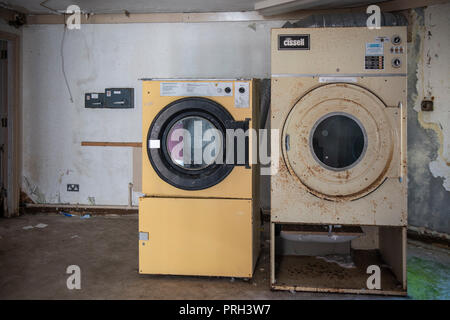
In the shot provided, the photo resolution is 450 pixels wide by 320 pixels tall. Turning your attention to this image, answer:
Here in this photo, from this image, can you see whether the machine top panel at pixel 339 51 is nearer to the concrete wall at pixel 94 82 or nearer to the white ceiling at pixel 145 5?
the white ceiling at pixel 145 5

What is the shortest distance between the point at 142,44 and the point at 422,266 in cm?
363

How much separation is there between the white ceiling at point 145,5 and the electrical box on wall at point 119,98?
91cm

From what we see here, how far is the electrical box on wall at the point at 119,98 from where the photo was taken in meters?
4.21

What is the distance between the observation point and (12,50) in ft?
13.9

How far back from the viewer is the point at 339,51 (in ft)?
7.36

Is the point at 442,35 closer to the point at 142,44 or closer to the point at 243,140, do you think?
the point at 243,140

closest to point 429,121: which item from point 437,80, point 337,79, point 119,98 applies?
point 437,80

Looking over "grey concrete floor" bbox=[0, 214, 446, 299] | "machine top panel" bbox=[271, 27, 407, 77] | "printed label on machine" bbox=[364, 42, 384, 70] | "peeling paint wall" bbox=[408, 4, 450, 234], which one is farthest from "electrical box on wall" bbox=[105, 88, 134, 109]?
"peeling paint wall" bbox=[408, 4, 450, 234]

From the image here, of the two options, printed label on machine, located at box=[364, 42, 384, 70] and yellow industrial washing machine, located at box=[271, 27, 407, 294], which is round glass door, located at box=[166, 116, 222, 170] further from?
printed label on machine, located at box=[364, 42, 384, 70]

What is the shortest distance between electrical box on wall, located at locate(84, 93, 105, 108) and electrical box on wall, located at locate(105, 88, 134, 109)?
65mm

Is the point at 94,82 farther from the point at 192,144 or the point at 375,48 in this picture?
A: the point at 375,48

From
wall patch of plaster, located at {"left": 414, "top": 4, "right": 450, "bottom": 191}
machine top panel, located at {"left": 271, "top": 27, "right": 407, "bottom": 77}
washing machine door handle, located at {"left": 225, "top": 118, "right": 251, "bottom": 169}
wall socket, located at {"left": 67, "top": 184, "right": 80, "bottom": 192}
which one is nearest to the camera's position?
machine top panel, located at {"left": 271, "top": 27, "right": 407, "bottom": 77}

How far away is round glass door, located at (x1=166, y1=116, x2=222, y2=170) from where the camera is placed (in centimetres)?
240
